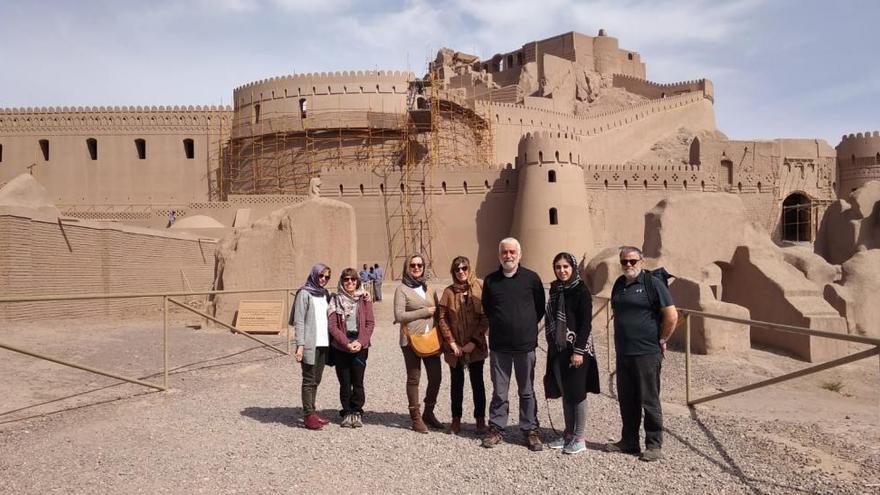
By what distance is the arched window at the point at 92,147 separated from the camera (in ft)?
111

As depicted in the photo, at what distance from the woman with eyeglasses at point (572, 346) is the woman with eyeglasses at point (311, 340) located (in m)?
1.96

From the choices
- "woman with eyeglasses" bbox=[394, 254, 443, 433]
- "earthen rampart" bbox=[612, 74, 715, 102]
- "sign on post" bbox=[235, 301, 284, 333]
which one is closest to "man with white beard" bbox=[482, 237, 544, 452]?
"woman with eyeglasses" bbox=[394, 254, 443, 433]

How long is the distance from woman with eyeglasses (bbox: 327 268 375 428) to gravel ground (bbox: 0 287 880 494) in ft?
0.76

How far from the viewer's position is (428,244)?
26422 millimetres

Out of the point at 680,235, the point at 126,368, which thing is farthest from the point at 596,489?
the point at 680,235

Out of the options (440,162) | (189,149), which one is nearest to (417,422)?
(440,162)

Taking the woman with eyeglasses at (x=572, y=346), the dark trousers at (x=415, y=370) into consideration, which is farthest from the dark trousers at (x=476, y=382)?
the woman with eyeglasses at (x=572, y=346)

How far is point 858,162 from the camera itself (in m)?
33.1

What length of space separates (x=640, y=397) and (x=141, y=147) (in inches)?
1335

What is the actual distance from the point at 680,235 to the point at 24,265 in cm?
1198

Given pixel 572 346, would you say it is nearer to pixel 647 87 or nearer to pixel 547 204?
pixel 547 204

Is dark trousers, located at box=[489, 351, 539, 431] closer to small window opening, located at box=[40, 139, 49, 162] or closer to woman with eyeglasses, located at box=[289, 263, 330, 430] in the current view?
woman with eyeglasses, located at box=[289, 263, 330, 430]

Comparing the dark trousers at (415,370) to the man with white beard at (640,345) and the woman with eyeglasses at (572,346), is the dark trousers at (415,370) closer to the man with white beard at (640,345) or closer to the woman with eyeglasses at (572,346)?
the woman with eyeglasses at (572,346)

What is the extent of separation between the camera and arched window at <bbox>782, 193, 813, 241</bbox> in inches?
1313
